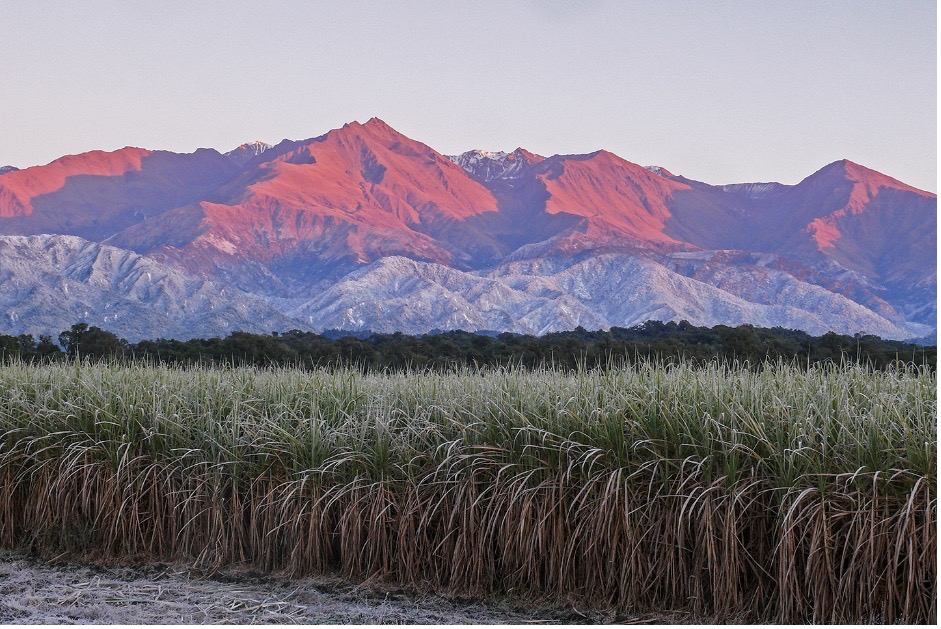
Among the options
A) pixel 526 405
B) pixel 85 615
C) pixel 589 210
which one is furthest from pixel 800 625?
pixel 589 210

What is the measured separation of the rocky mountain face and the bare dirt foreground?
25.1 metres

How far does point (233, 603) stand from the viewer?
433 cm

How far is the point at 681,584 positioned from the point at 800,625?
1.92 ft

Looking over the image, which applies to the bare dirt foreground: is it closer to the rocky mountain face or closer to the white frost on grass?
the white frost on grass

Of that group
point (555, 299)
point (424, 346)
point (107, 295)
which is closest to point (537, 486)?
point (424, 346)

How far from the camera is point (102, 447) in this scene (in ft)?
18.4

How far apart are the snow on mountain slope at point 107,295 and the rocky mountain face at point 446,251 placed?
0.15 m

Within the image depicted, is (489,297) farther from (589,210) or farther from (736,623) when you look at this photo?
(736,623)

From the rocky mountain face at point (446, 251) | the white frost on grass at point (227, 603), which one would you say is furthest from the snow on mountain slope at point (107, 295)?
the white frost on grass at point (227, 603)

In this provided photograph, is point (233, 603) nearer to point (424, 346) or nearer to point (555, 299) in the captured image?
point (424, 346)

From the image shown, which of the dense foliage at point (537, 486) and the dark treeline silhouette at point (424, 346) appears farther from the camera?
the dark treeline silhouette at point (424, 346)

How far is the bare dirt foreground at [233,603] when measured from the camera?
4211mm

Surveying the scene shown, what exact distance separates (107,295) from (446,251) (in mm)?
20662

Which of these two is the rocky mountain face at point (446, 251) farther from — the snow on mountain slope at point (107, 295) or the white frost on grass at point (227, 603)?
the white frost on grass at point (227, 603)
